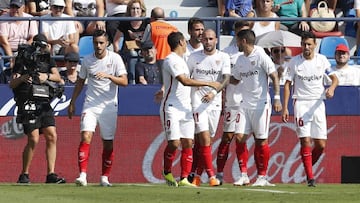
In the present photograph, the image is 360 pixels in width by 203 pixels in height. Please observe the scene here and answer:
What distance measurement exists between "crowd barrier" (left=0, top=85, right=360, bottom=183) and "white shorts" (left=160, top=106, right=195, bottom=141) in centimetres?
356

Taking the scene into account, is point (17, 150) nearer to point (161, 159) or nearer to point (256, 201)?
point (161, 159)

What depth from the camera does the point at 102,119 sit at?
16141mm

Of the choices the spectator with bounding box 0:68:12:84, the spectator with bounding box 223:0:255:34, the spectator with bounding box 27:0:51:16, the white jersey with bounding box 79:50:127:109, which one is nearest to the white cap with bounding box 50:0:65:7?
the spectator with bounding box 27:0:51:16

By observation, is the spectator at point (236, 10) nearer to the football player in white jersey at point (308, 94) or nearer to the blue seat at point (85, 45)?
the blue seat at point (85, 45)

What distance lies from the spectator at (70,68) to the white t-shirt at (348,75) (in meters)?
4.25

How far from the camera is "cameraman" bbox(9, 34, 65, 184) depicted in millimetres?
16766

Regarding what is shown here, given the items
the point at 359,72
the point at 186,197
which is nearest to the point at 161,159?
the point at 359,72

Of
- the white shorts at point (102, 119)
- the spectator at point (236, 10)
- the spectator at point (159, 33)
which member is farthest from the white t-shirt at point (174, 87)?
the spectator at point (236, 10)

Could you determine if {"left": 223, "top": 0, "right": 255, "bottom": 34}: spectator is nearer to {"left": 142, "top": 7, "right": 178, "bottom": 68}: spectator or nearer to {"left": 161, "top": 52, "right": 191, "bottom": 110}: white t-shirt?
{"left": 142, "top": 7, "right": 178, "bottom": 68}: spectator

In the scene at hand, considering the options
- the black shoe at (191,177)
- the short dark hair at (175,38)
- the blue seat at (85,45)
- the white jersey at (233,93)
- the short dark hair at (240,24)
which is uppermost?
the short dark hair at (240,24)

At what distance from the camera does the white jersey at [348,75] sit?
63.6 ft

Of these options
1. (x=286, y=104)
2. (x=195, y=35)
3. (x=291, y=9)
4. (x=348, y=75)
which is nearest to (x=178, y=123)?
(x=195, y=35)

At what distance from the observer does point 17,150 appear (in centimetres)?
1962

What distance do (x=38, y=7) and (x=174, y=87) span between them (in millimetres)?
5806
